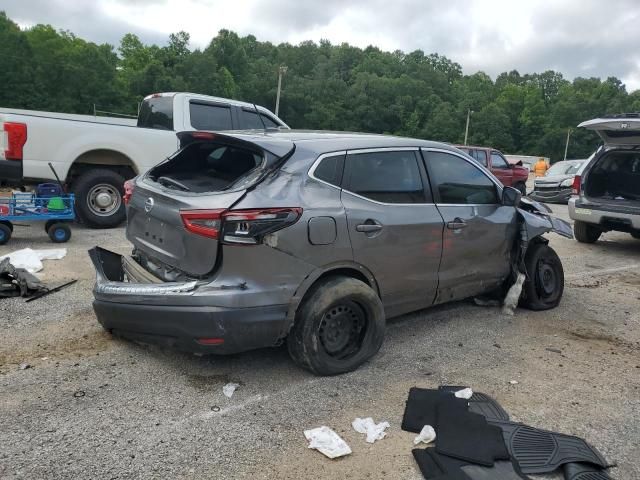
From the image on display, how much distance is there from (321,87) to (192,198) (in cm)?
8209

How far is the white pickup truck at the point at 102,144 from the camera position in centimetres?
737

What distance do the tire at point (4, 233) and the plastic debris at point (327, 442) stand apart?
5589 mm

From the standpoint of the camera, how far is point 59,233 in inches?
283

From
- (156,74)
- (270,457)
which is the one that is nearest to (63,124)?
(270,457)

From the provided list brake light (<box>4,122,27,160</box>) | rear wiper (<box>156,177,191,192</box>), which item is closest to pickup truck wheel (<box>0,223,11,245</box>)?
brake light (<box>4,122,27,160</box>)

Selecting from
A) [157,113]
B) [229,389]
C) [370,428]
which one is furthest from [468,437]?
[157,113]

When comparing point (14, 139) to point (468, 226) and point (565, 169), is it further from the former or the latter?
point (565, 169)

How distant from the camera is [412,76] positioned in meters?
99.6

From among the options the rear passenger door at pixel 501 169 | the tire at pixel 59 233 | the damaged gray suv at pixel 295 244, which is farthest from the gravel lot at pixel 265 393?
the rear passenger door at pixel 501 169

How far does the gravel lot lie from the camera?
2.80 metres

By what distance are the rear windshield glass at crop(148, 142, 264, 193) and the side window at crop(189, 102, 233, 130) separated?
454 centimetres

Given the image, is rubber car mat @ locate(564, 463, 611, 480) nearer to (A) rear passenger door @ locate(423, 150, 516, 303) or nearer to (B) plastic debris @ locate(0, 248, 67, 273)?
(A) rear passenger door @ locate(423, 150, 516, 303)

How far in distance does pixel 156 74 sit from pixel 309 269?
61.2 metres

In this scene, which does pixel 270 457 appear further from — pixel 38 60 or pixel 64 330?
pixel 38 60
